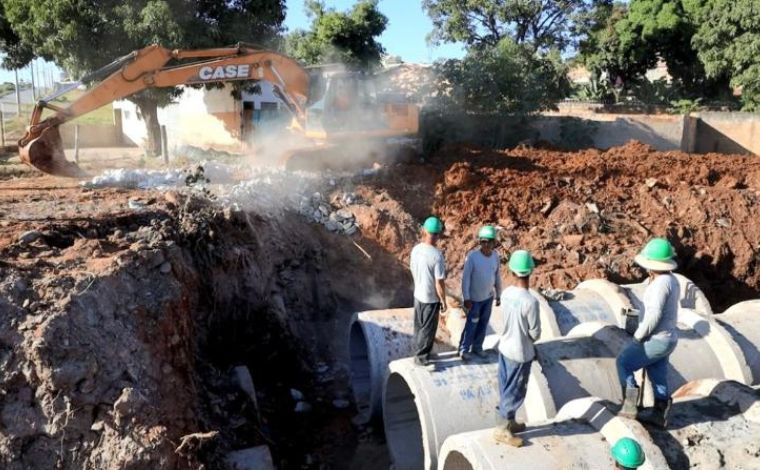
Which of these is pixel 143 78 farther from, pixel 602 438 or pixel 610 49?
pixel 610 49

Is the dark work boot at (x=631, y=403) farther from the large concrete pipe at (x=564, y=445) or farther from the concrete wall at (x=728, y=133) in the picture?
the concrete wall at (x=728, y=133)

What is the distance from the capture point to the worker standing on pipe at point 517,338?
4.78 meters

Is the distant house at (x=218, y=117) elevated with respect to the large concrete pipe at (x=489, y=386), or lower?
elevated

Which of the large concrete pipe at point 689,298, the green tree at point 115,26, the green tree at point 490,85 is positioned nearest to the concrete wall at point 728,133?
the green tree at point 490,85

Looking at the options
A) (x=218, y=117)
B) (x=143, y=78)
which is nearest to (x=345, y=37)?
(x=218, y=117)

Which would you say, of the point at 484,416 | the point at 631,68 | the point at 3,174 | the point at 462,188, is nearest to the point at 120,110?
the point at 3,174

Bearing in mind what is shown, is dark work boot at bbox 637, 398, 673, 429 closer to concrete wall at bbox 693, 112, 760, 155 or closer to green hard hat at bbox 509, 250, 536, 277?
green hard hat at bbox 509, 250, 536, 277

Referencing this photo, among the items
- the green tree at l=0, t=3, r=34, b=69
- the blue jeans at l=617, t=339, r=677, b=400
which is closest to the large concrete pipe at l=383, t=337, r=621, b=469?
the blue jeans at l=617, t=339, r=677, b=400

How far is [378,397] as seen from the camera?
7242mm

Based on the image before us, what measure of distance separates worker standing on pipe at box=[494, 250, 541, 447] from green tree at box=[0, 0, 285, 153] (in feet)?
39.4

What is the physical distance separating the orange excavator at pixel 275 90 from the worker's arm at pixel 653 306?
27.4ft

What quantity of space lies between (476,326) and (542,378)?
0.82 meters

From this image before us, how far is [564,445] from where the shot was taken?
4734mm

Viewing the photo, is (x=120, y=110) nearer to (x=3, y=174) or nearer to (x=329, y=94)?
(x=3, y=174)
